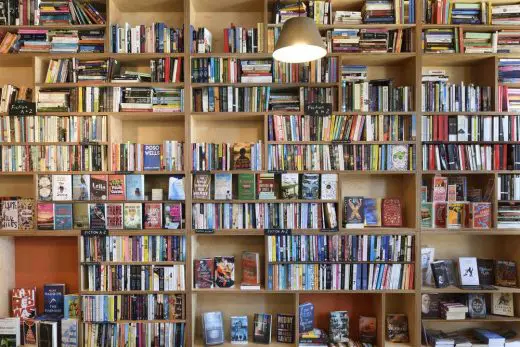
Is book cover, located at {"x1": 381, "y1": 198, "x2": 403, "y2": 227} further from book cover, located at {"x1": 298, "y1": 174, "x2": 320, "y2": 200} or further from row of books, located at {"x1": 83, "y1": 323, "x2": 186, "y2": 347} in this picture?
row of books, located at {"x1": 83, "y1": 323, "x2": 186, "y2": 347}

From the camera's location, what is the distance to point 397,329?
10.8ft

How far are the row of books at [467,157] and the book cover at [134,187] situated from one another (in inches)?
86.5

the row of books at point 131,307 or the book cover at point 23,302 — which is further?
the book cover at point 23,302

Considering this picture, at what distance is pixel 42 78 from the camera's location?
3.25 metres

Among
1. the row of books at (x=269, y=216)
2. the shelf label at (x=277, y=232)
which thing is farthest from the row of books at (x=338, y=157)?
the shelf label at (x=277, y=232)

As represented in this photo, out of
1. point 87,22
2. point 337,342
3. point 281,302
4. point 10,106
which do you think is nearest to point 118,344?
point 281,302

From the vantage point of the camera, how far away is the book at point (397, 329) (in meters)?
3.28

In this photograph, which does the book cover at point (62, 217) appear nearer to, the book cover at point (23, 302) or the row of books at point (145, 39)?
the book cover at point (23, 302)

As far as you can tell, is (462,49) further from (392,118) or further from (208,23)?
(208,23)

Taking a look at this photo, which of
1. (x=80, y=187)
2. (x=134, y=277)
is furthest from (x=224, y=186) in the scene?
(x=80, y=187)

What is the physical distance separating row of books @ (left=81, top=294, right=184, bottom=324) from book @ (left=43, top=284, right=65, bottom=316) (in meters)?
0.34

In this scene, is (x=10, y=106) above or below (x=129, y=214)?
above

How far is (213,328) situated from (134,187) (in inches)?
49.5

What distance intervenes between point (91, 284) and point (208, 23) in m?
2.27
